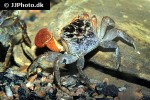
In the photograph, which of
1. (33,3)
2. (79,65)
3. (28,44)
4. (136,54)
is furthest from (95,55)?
(33,3)

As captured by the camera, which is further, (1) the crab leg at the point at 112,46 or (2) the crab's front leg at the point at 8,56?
(2) the crab's front leg at the point at 8,56

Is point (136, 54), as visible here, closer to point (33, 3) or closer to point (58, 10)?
point (58, 10)

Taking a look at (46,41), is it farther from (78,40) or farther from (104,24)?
(104,24)

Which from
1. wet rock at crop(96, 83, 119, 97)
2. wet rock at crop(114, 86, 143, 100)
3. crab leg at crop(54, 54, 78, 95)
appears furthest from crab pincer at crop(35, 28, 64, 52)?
wet rock at crop(114, 86, 143, 100)

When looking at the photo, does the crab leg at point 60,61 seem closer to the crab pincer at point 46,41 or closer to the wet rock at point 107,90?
the crab pincer at point 46,41

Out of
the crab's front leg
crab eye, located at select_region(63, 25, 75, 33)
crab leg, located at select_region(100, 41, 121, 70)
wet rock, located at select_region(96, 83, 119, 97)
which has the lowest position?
wet rock, located at select_region(96, 83, 119, 97)

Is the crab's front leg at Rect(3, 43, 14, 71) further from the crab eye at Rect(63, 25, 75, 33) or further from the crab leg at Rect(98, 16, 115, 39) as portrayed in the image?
the crab leg at Rect(98, 16, 115, 39)

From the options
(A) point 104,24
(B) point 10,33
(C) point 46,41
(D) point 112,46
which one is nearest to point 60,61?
(C) point 46,41

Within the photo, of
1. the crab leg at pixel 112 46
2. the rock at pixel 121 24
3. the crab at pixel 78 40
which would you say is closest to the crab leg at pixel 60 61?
the crab at pixel 78 40
